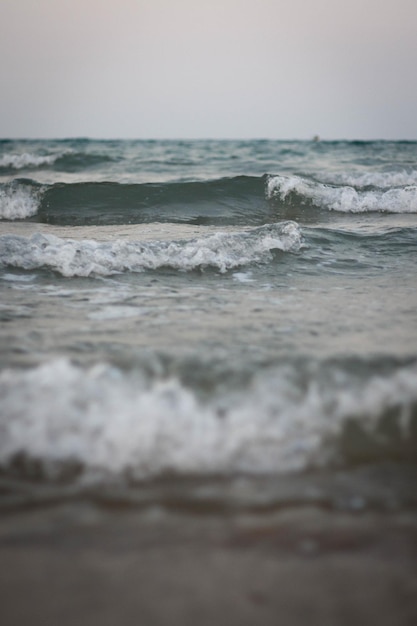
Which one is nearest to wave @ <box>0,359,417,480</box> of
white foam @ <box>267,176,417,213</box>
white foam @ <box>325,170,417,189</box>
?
white foam @ <box>267,176,417,213</box>

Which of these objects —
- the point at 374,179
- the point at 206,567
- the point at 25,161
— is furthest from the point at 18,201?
the point at 206,567

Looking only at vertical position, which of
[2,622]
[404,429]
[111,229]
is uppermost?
[111,229]

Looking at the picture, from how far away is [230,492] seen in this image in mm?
1444

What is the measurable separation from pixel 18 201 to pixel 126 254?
12.0 ft

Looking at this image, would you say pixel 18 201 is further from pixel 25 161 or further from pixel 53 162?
pixel 25 161

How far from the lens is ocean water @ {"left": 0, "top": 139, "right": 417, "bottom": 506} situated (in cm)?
153

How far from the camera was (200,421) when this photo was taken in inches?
67.1

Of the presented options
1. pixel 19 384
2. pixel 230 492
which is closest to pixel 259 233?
pixel 19 384

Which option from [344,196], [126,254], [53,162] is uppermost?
[53,162]

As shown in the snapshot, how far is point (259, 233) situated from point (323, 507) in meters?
3.56

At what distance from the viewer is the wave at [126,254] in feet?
12.6

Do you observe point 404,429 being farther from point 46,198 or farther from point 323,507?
point 46,198

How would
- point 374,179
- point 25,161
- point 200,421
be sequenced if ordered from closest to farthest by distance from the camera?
point 200,421 < point 374,179 < point 25,161

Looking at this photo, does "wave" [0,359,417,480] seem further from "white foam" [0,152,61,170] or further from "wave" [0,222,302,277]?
"white foam" [0,152,61,170]
